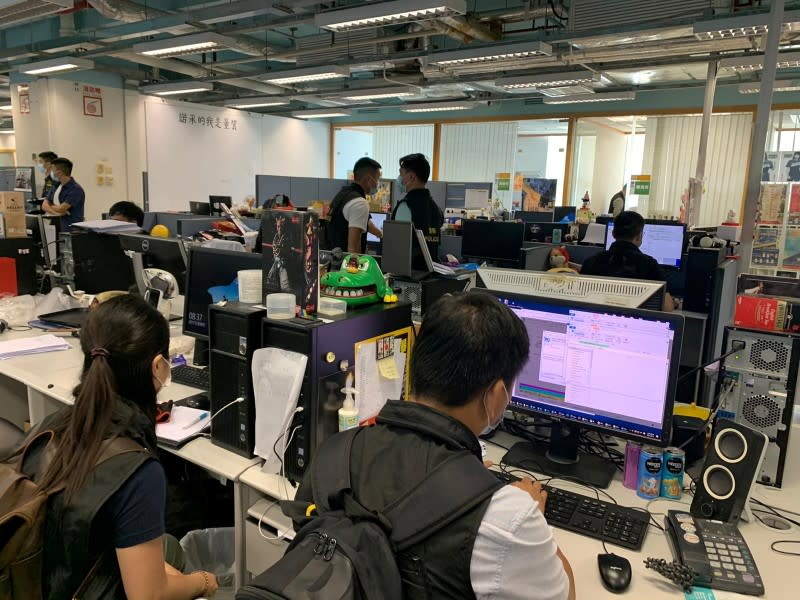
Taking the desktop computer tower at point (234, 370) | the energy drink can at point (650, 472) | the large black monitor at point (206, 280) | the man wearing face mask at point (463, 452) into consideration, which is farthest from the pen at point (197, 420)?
the energy drink can at point (650, 472)

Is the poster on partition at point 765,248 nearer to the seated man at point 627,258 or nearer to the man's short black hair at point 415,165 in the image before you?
the seated man at point 627,258

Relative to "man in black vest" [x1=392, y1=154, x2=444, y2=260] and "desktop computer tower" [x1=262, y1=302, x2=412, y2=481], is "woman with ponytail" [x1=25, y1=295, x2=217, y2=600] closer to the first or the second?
"desktop computer tower" [x1=262, y1=302, x2=412, y2=481]

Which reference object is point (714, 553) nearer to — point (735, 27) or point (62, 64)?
point (735, 27)

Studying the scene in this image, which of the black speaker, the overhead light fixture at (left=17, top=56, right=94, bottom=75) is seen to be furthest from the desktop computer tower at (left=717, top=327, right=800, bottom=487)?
the overhead light fixture at (left=17, top=56, right=94, bottom=75)

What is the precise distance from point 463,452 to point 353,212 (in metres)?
3.25

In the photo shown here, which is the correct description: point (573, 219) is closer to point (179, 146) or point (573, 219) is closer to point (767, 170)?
point (767, 170)

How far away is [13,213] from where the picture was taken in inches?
139

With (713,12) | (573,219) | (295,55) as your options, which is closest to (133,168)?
(295,55)

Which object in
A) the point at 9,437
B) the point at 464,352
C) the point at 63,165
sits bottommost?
the point at 9,437

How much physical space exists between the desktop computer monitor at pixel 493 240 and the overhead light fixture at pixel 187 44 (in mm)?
2870

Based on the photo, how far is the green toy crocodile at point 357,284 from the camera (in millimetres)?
1712

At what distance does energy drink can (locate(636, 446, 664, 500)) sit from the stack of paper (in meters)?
2.36

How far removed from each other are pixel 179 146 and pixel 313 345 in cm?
952

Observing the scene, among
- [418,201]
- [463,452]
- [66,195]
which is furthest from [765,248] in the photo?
[66,195]
